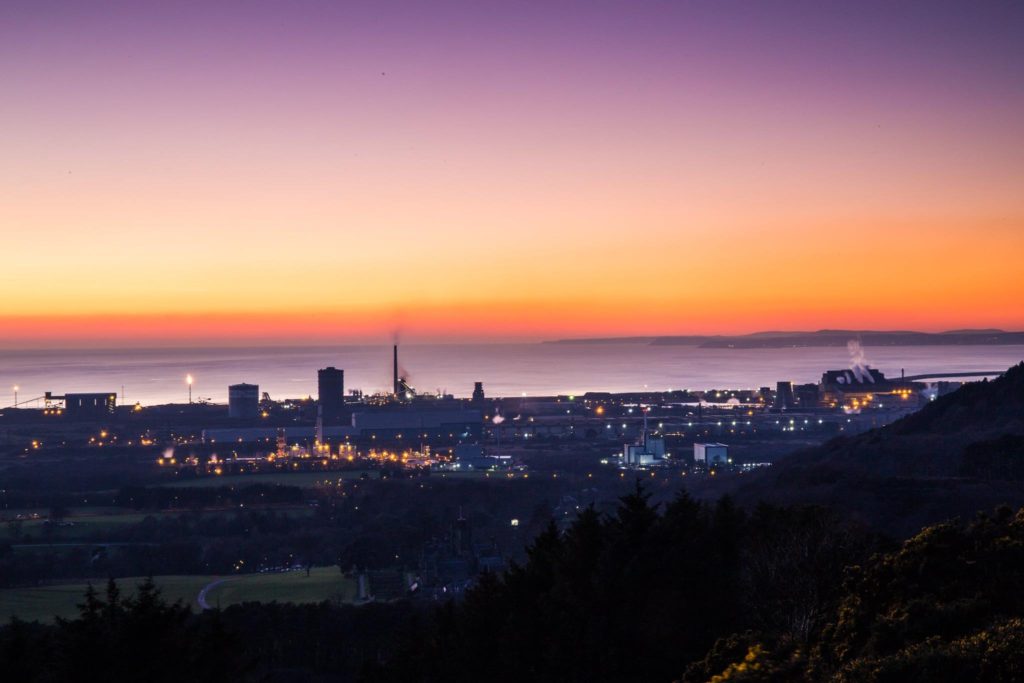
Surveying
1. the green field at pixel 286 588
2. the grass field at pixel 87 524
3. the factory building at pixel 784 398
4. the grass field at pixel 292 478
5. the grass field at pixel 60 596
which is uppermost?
the factory building at pixel 784 398

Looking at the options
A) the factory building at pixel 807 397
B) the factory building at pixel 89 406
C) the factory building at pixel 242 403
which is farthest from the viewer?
the factory building at pixel 89 406

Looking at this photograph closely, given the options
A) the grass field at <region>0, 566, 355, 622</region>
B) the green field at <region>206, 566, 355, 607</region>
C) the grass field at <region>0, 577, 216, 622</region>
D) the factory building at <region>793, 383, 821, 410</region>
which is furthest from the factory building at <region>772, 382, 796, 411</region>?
the grass field at <region>0, 577, 216, 622</region>

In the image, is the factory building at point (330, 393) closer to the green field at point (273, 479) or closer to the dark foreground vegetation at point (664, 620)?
the green field at point (273, 479)

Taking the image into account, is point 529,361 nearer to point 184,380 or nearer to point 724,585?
point 184,380

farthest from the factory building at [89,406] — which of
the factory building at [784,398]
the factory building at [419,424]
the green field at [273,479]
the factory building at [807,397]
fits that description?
the factory building at [807,397]

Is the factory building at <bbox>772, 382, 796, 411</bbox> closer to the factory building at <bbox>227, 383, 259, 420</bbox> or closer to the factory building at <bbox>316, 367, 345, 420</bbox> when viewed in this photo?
the factory building at <bbox>316, 367, 345, 420</bbox>

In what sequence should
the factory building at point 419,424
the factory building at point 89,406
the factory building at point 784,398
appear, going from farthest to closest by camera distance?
1. the factory building at point 89,406
2. the factory building at point 784,398
3. the factory building at point 419,424
